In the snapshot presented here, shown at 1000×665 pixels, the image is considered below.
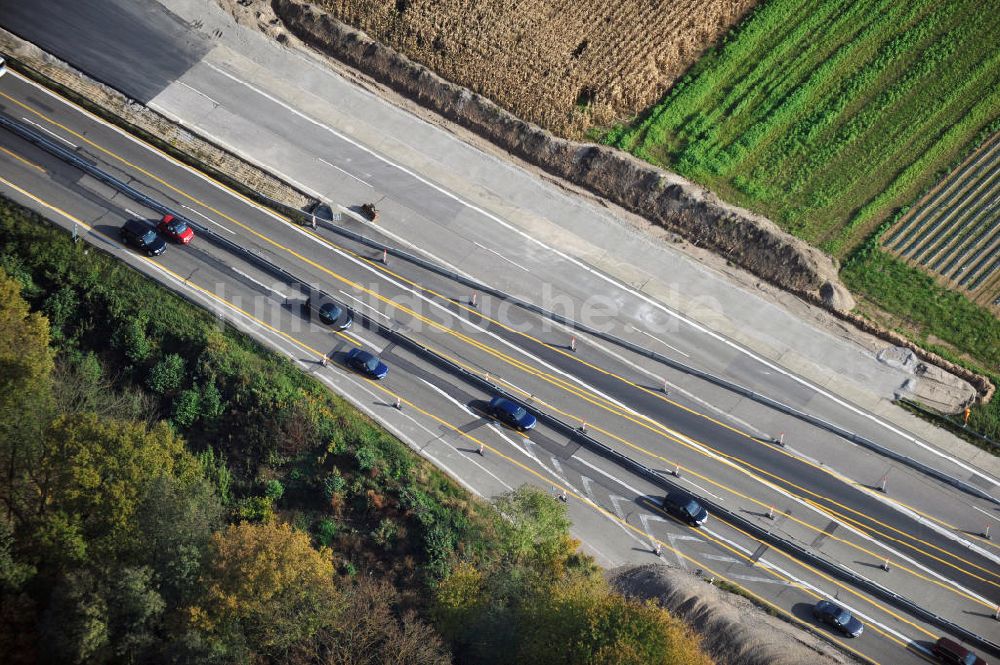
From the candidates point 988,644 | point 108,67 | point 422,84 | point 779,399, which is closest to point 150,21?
point 108,67

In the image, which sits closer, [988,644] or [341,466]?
[988,644]

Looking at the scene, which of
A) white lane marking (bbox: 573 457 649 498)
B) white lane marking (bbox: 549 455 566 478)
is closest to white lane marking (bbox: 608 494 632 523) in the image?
white lane marking (bbox: 573 457 649 498)

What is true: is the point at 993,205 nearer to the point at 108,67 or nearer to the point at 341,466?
the point at 341,466

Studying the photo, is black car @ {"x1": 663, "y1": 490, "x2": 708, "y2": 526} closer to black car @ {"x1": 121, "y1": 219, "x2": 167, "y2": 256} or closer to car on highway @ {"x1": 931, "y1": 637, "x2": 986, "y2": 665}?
car on highway @ {"x1": 931, "y1": 637, "x2": 986, "y2": 665}

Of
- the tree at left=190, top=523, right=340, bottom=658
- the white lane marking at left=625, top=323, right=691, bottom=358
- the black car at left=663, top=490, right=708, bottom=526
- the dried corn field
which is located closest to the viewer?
the tree at left=190, top=523, right=340, bottom=658

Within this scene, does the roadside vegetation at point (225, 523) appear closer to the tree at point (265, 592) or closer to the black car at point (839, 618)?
the tree at point (265, 592)

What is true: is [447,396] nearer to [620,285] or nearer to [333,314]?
[333,314]

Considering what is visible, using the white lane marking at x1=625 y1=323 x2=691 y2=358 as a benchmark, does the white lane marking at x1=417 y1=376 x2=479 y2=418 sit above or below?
below

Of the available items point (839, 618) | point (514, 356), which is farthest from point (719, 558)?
point (514, 356)
